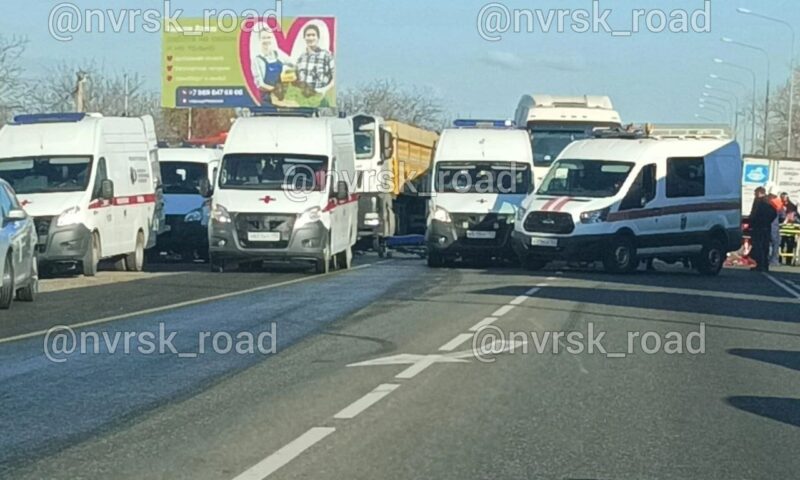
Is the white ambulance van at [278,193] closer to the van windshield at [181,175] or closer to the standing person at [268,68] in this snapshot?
the van windshield at [181,175]

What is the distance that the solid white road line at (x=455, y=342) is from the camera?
13922mm

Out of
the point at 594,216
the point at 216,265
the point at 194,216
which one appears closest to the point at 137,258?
the point at 216,265

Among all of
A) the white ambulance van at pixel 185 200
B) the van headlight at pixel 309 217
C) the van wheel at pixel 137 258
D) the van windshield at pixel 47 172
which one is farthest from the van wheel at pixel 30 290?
the white ambulance van at pixel 185 200

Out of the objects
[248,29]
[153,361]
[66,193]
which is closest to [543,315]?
[153,361]

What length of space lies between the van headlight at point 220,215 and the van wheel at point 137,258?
268cm

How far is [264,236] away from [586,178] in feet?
22.7

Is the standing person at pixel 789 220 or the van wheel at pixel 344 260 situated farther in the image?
the standing person at pixel 789 220

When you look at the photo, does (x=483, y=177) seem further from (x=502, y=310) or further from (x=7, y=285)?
(x=7, y=285)

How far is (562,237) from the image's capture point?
2739cm

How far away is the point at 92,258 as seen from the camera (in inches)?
980

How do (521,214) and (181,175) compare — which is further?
(181,175)

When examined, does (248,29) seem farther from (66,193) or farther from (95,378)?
(95,378)

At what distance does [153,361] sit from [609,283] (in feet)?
42.3

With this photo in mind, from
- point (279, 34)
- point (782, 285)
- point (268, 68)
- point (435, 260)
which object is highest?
point (279, 34)
